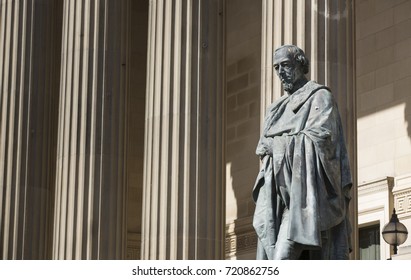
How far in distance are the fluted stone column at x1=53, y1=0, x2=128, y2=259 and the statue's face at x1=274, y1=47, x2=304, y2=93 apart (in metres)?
16.3

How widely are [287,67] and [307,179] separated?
4.08 feet

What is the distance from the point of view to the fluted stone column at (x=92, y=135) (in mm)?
28969

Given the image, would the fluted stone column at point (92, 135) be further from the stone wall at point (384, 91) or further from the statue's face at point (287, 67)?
the statue's face at point (287, 67)

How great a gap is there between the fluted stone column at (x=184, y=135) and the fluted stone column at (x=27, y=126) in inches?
164

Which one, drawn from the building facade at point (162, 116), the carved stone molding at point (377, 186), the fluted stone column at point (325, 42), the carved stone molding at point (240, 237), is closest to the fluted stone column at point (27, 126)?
the building facade at point (162, 116)

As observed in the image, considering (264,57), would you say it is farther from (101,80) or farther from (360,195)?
(360,195)

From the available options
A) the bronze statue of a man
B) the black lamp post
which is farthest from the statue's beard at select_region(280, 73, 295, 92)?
the black lamp post

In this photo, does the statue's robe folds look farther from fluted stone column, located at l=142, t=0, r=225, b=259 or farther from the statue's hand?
fluted stone column, located at l=142, t=0, r=225, b=259

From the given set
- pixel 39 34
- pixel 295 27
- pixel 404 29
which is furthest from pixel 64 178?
pixel 404 29

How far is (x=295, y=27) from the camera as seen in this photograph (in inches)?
1006

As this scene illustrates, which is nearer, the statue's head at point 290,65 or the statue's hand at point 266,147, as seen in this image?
the statue's hand at point 266,147

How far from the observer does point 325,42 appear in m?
25.3

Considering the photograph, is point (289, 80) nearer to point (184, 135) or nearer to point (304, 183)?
point (304, 183)
